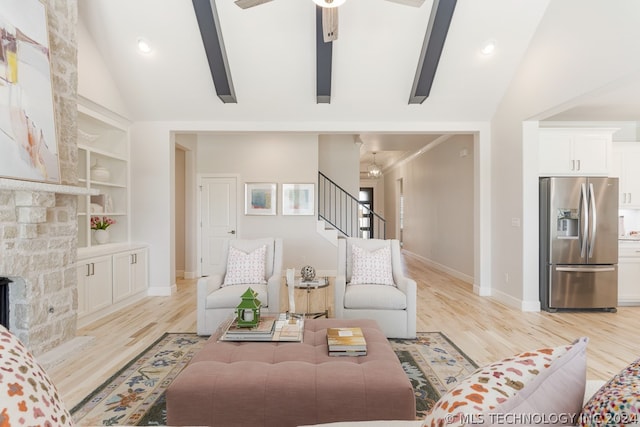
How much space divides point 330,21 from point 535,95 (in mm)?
2774

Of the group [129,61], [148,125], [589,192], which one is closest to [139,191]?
[148,125]

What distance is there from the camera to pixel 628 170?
199 inches

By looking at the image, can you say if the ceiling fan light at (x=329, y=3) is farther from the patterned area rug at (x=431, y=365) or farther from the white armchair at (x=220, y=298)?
the patterned area rug at (x=431, y=365)

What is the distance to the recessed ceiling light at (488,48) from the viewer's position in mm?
4238

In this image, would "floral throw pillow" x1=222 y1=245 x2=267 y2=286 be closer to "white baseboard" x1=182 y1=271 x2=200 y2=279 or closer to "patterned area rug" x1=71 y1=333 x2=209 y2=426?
"patterned area rug" x1=71 y1=333 x2=209 y2=426

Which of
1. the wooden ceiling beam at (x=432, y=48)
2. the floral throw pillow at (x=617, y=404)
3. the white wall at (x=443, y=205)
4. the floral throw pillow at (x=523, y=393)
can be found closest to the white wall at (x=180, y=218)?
the wooden ceiling beam at (x=432, y=48)

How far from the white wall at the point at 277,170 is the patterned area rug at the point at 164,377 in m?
3.45

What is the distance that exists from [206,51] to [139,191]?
7.81ft

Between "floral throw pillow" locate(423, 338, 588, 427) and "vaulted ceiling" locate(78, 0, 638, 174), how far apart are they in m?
4.16

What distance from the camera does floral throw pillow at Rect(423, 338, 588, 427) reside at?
760 mm

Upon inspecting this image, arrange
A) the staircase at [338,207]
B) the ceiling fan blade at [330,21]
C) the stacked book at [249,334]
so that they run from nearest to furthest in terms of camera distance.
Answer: the stacked book at [249,334]
the ceiling fan blade at [330,21]
the staircase at [338,207]

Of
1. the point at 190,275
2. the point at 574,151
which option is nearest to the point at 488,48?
the point at 574,151

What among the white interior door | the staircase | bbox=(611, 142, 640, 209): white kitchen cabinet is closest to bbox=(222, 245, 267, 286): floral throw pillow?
the white interior door

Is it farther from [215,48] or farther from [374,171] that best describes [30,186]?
[374,171]
